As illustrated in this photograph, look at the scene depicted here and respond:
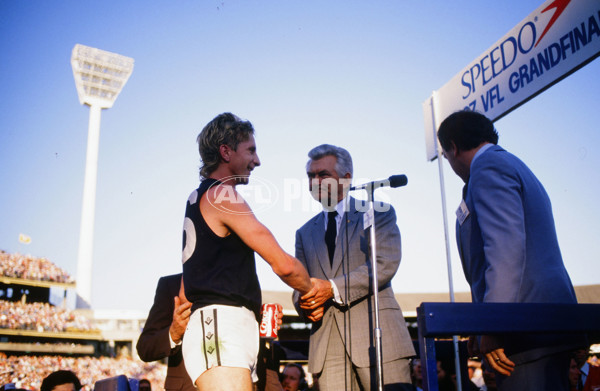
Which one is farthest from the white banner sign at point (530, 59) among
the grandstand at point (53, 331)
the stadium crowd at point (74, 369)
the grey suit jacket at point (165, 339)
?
the stadium crowd at point (74, 369)

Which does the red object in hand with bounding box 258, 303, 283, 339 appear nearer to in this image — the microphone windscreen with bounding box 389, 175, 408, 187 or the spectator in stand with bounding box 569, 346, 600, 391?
the microphone windscreen with bounding box 389, 175, 408, 187

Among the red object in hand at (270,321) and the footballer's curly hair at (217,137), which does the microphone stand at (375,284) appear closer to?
the red object in hand at (270,321)

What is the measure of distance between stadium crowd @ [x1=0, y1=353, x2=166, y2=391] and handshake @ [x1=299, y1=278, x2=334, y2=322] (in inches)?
974

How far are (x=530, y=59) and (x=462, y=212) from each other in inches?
110

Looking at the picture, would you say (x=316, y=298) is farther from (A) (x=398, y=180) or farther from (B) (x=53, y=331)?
(B) (x=53, y=331)

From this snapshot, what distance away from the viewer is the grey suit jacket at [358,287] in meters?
2.75

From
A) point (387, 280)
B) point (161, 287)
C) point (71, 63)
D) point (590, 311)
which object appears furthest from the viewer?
point (71, 63)

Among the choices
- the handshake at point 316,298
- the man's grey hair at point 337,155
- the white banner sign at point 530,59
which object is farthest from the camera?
the white banner sign at point 530,59

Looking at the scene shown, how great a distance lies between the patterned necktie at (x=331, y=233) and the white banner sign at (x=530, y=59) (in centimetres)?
240

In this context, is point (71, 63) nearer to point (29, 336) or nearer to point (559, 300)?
point (29, 336)

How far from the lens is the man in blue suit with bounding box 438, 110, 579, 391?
1803mm

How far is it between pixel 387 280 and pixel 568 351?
1199mm

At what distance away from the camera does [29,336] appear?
34.6m

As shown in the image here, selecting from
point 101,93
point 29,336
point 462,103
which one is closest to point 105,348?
point 29,336
